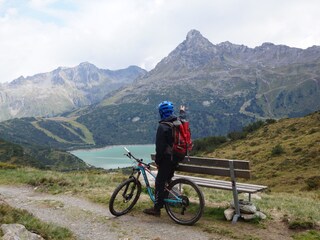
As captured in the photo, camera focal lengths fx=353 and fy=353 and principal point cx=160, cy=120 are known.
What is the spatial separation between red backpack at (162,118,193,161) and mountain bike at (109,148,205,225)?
2.56ft

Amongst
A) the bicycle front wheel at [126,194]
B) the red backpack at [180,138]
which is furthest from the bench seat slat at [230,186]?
the bicycle front wheel at [126,194]

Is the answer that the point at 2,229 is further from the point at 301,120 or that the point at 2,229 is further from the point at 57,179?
the point at 301,120

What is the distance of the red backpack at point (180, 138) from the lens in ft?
31.9

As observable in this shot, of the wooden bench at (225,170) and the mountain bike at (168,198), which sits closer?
the wooden bench at (225,170)

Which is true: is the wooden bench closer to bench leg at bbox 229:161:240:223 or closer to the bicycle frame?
bench leg at bbox 229:161:240:223

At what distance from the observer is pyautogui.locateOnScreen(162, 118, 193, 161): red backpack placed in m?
9.72

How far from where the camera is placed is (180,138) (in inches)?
386

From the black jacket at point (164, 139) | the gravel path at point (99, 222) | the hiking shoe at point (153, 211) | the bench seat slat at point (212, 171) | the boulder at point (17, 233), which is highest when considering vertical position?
the black jacket at point (164, 139)

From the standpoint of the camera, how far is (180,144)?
9.84 metres

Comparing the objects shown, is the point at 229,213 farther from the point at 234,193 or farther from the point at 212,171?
the point at 212,171

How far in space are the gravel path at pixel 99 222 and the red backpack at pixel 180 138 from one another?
2.02 metres

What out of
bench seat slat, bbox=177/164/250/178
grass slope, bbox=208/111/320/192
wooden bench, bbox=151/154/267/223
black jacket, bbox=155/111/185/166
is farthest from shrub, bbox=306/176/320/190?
black jacket, bbox=155/111/185/166

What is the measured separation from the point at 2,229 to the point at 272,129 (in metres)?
72.7

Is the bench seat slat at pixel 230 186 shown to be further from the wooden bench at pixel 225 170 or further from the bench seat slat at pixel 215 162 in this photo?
the bench seat slat at pixel 215 162
